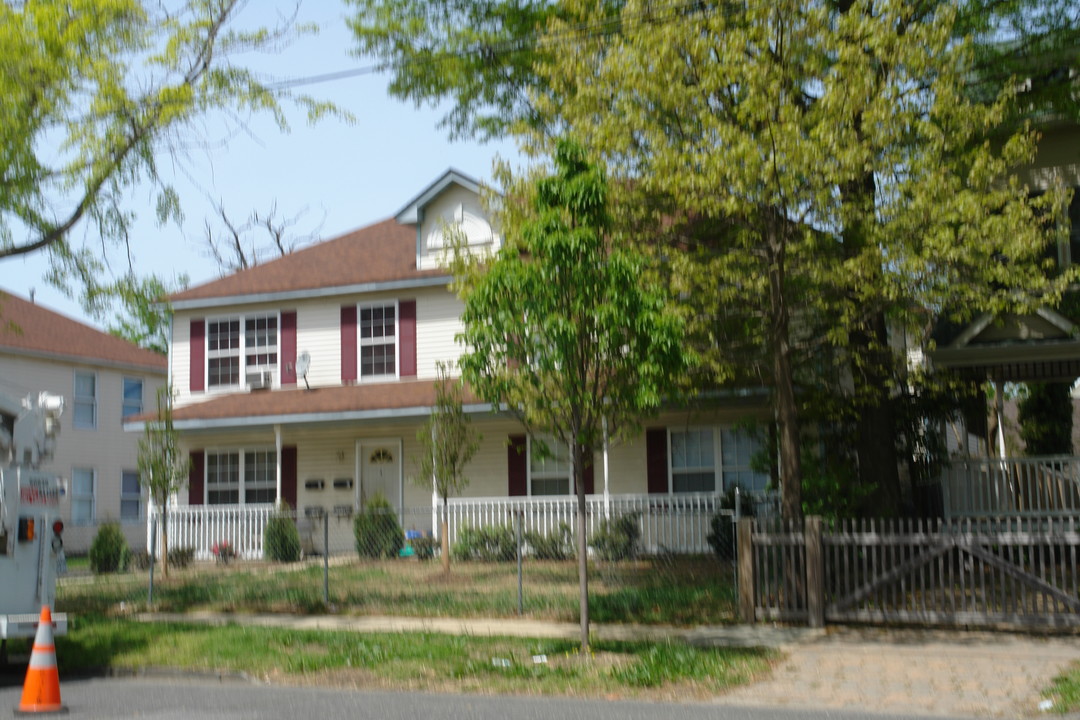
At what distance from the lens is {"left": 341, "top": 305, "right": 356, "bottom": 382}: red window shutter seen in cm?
2356

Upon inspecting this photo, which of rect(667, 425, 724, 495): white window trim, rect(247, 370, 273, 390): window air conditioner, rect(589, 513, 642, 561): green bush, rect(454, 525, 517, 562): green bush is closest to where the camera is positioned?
rect(589, 513, 642, 561): green bush

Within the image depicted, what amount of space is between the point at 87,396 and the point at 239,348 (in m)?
10.4

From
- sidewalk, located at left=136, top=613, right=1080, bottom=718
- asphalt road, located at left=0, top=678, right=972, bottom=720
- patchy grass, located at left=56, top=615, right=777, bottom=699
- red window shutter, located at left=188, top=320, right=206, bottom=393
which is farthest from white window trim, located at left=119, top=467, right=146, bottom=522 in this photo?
asphalt road, located at left=0, top=678, right=972, bottom=720

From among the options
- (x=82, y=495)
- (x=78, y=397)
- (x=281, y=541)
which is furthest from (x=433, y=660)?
(x=78, y=397)

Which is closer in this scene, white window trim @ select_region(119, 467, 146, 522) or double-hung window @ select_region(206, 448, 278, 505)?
double-hung window @ select_region(206, 448, 278, 505)

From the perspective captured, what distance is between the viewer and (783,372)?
532 inches

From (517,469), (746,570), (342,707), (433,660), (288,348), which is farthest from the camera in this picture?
(288,348)

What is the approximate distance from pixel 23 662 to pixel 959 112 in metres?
12.1

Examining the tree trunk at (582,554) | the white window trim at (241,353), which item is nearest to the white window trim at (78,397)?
the white window trim at (241,353)

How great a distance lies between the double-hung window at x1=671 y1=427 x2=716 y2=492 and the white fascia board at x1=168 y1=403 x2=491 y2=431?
13.0ft

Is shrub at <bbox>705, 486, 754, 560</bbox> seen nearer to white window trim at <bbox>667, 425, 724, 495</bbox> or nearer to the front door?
white window trim at <bbox>667, 425, 724, 495</bbox>

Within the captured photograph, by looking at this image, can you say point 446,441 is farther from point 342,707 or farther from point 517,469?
point 342,707

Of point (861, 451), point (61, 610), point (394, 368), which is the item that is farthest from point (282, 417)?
point (861, 451)

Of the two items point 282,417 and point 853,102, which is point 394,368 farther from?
point 853,102
